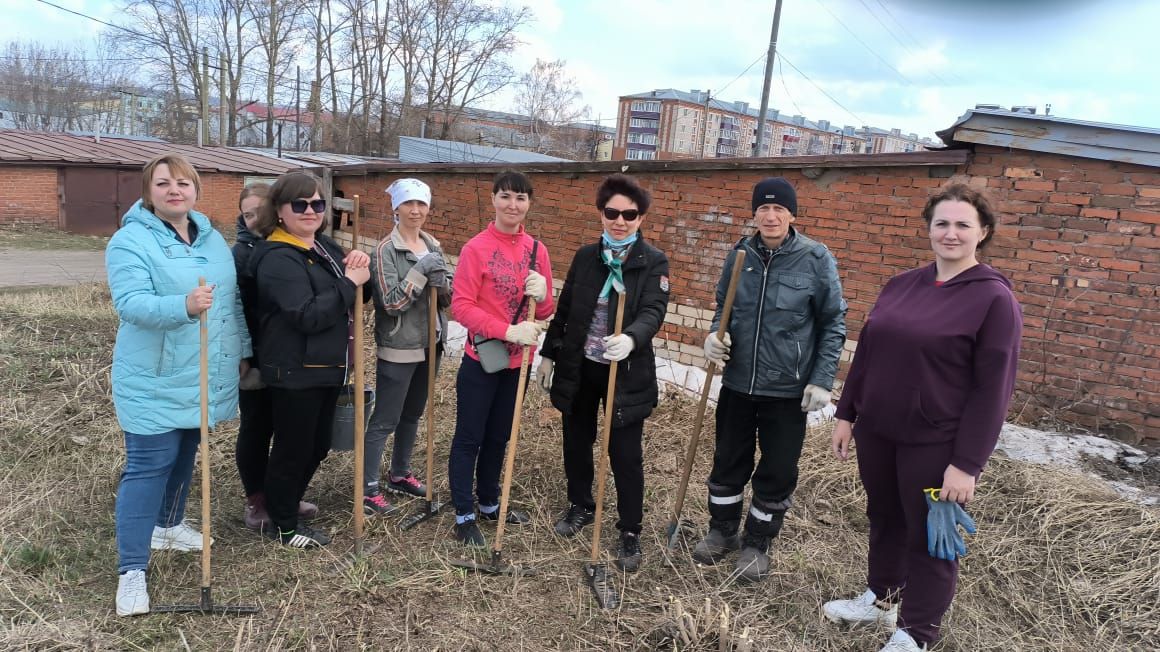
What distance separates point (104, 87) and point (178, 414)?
39429 mm

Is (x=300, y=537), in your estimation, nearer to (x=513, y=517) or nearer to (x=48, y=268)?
(x=513, y=517)

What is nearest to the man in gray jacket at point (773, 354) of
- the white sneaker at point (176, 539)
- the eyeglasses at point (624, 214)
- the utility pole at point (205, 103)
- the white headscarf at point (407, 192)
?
the eyeglasses at point (624, 214)

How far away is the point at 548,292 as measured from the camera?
3.26 meters

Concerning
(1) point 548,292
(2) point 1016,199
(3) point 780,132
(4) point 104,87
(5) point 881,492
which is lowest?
(5) point 881,492

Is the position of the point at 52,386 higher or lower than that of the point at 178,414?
lower

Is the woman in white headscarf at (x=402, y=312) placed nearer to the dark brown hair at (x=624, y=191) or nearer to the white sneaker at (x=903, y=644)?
the dark brown hair at (x=624, y=191)

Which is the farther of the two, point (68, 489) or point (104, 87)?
point (104, 87)

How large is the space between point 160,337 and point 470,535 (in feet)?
5.25

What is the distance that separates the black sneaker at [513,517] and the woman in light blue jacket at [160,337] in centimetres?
136

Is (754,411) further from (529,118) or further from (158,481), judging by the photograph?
(529,118)

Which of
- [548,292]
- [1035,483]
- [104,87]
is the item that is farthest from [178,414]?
[104,87]

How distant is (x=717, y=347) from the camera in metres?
3.04

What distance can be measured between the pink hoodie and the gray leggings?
478mm

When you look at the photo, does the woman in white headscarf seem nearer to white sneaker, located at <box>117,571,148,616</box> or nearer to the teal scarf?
the teal scarf
